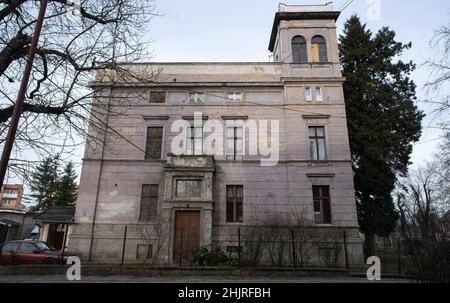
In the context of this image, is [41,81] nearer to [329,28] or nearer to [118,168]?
[118,168]

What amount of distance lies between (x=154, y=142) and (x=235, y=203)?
7.26 metres

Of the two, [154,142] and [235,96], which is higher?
[235,96]

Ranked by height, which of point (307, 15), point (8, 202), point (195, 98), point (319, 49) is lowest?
point (8, 202)

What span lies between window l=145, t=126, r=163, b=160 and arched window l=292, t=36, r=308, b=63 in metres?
11.7

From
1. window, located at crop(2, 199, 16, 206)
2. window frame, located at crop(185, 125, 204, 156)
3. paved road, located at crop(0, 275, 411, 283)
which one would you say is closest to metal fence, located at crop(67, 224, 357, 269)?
paved road, located at crop(0, 275, 411, 283)

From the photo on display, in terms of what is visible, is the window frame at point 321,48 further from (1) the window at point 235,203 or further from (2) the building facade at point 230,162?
(1) the window at point 235,203

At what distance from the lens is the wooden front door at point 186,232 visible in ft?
56.4

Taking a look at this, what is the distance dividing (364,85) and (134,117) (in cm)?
1762

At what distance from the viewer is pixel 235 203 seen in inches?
757

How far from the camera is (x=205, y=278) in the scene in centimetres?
1170

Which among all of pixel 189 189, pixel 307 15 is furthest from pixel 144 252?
pixel 307 15

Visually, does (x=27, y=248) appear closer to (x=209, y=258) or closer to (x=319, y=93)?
(x=209, y=258)
